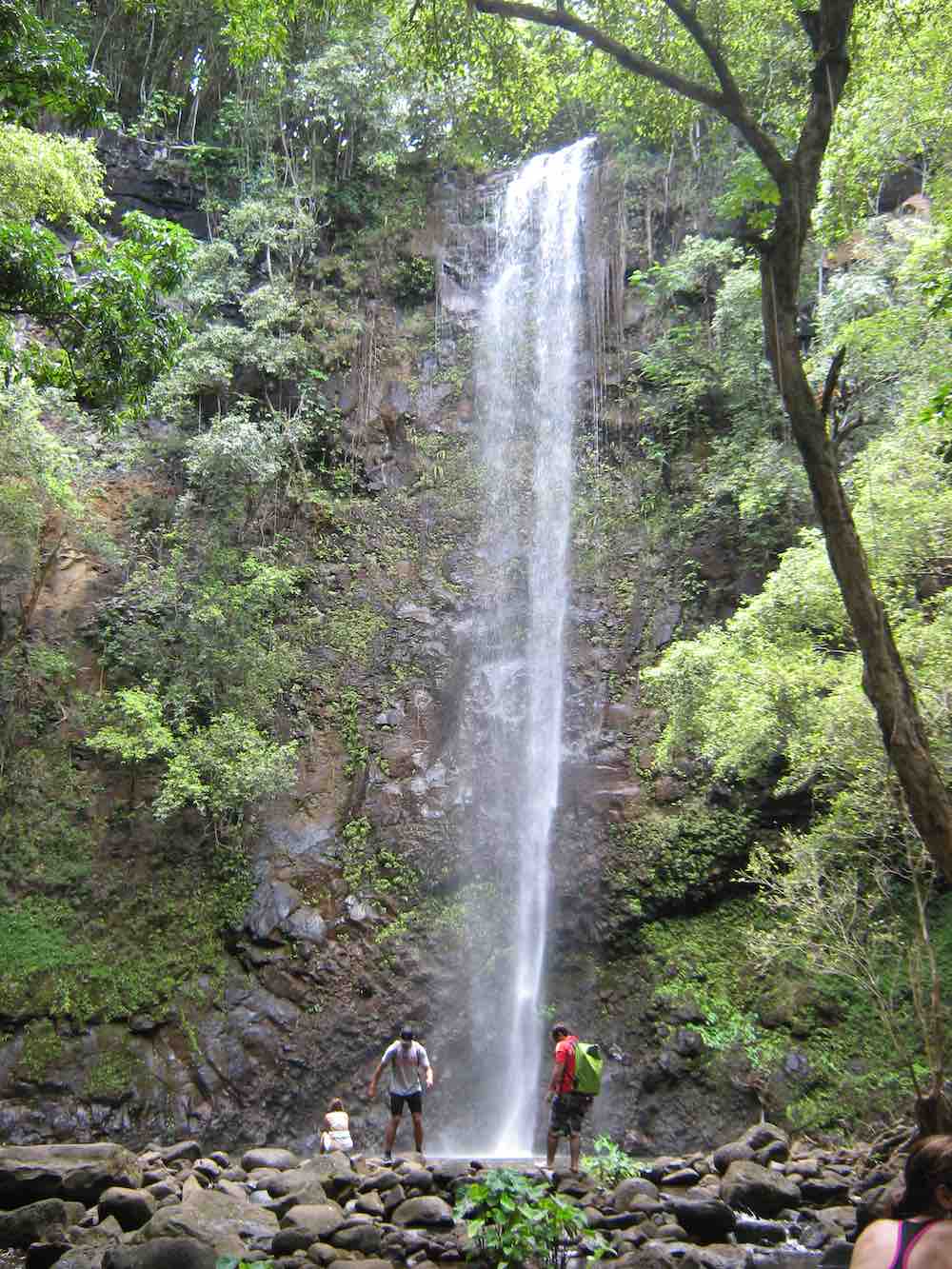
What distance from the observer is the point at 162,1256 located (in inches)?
188

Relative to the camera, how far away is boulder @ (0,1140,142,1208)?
6.34 m

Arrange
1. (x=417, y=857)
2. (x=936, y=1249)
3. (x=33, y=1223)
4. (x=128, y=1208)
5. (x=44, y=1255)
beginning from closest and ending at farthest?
(x=936, y=1249)
(x=44, y=1255)
(x=33, y=1223)
(x=128, y=1208)
(x=417, y=857)

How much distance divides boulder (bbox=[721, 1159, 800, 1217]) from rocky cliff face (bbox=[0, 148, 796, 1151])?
3.15 metres

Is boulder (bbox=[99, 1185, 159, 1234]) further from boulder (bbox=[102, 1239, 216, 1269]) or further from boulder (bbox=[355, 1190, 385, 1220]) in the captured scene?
boulder (bbox=[355, 1190, 385, 1220])

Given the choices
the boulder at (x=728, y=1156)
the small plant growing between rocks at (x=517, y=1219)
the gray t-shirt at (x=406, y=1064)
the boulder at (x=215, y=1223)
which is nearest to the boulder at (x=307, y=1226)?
the boulder at (x=215, y=1223)

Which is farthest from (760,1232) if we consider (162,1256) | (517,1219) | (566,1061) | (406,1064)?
(162,1256)

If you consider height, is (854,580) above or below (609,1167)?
above

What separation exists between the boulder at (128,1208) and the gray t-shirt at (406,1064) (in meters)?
2.93

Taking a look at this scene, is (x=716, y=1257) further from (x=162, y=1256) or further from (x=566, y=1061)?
(x=162, y=1256)

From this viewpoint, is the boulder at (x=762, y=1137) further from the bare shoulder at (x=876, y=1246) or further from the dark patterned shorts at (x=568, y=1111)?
the bare shoulder at (x=876, y=1246)

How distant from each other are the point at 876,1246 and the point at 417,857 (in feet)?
38.3

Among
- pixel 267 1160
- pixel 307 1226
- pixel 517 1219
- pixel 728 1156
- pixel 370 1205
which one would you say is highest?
pixel 517 1219

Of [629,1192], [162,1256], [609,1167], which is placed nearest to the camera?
[162,1256]

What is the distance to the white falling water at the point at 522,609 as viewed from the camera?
40.5 ft
